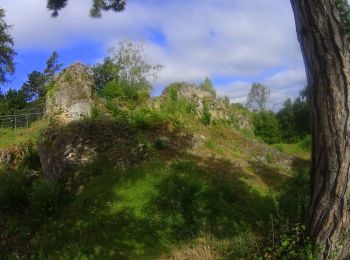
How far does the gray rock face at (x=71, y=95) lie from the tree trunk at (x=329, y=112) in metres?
9.63

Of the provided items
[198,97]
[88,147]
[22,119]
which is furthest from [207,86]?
[22,119]

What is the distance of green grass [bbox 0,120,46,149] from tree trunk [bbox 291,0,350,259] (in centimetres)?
1400

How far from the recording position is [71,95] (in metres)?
14.7

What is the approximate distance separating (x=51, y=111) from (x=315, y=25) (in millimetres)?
11269

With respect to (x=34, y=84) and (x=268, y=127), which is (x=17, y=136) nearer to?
(x=268, y=127)

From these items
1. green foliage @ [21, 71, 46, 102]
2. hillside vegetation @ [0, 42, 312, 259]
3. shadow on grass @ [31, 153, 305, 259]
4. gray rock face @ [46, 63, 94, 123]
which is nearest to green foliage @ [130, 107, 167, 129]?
hillside vegetation @ [0, 42, 312, 259]

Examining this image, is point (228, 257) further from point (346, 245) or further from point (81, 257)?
point (81, 257)

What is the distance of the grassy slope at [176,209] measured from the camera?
748 cm

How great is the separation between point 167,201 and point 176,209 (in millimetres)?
346

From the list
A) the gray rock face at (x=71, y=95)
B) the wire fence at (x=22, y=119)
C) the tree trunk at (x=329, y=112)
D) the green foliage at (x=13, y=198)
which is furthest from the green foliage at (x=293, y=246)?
the wire fence at (x=22, y=119)

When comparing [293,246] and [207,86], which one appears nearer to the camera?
[293,246]

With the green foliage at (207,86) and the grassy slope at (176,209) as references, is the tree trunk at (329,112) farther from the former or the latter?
the green foliage at (207,86)

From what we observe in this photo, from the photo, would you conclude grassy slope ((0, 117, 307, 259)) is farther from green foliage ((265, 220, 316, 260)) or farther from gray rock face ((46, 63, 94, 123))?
gray rock face ((46, 63, 94, 123))

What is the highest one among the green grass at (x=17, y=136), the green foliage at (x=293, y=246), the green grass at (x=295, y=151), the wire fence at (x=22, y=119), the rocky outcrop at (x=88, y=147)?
the wire fence at (x=22, y=119)
